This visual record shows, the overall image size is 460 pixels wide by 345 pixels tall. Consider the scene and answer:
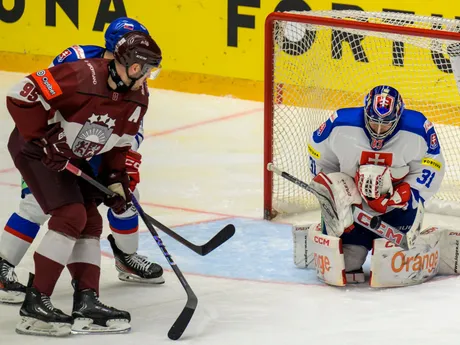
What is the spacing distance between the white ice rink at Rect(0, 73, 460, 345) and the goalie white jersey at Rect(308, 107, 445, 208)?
1.35 ft

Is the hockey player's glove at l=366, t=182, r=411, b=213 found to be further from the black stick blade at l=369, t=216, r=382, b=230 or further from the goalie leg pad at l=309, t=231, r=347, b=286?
the goalie leg pad at l=309, t=231, r=347, b=286

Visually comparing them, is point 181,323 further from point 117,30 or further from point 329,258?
point 117,30

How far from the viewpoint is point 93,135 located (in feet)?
13.8

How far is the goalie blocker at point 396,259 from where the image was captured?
4668 mm

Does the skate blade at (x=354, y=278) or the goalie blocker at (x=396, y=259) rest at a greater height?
the goalie blocker at (x=396, y=259)

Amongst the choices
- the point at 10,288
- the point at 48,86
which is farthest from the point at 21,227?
the point at 48,86

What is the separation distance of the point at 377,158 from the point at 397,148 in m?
0.08

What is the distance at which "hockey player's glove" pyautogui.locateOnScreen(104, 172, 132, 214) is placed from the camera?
4.28 meters

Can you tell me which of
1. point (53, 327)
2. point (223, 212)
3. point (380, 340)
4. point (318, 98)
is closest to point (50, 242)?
point (53, 327)

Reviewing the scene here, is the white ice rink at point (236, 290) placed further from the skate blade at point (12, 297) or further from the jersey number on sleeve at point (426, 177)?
the jersey number on sleeve at point (426, 177)

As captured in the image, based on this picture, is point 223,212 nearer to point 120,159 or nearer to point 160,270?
point 160,270

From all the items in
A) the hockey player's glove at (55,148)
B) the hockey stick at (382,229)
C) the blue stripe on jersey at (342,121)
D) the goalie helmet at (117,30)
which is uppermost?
the goalie helmet at (117,30)

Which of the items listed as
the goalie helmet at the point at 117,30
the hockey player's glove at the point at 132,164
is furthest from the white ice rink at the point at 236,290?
the goalie helmet at the point at 117,30

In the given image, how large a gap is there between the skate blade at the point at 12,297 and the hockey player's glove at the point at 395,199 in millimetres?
1341
